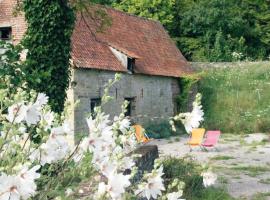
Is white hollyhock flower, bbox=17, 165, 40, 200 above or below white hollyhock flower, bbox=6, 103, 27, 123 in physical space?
below

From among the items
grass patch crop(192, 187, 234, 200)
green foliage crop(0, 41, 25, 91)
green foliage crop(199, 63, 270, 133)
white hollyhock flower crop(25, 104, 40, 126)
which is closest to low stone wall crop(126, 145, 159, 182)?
grass patch crop(192, 187, 234, 200)

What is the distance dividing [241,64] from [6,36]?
16.1 meters

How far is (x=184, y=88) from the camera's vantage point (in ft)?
A: 86.7

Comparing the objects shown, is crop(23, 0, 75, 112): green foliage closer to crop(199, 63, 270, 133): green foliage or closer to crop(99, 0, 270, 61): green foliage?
crop(199, 63, 270, 133): green foliage

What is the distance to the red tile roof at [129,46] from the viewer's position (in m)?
19.4

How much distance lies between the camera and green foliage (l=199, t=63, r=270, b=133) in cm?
2431

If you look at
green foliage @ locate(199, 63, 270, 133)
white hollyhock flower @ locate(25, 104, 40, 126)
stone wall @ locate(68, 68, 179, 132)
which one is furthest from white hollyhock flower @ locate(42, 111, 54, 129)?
green foliage @ locate(199, 63, 270, 133)

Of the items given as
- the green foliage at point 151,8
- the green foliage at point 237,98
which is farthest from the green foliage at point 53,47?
the green foliage at point 151,8

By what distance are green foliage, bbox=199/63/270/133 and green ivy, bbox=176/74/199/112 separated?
129 centimetres

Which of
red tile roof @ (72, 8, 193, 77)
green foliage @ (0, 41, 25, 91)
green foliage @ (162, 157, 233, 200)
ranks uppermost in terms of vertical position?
red tile roof @ (72, 8, 193, 77)

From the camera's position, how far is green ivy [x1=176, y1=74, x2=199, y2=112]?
85.8ft

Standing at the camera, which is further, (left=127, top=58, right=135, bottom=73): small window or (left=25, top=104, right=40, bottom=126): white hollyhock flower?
(left=127, top=58, right=135, bottom=73): small window

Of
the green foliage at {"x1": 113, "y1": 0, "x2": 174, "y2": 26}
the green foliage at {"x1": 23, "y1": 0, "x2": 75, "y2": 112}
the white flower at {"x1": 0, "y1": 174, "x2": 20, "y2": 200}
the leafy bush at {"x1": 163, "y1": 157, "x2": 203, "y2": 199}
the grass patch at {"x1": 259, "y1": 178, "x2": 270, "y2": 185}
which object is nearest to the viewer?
the white flower at {"x1": 0, "y1": 174, "x2": 20, "y2": 200}

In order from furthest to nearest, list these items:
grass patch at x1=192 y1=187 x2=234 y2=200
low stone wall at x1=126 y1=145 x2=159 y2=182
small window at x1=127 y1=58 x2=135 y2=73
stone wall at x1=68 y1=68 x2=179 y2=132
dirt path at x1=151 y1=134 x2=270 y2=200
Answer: small window at x1=127 y1=58 x2=135 y2=73 → stone wall at x1=68 y1=68 x2=179 y2=132 → dirt path at x1=151 y1=134 x2=270 y2=200 → grass patch at x1=192 y1=187 x2=234 y2=200 → low stone wall at x1=126 y1=145 x2=159 y2=182
